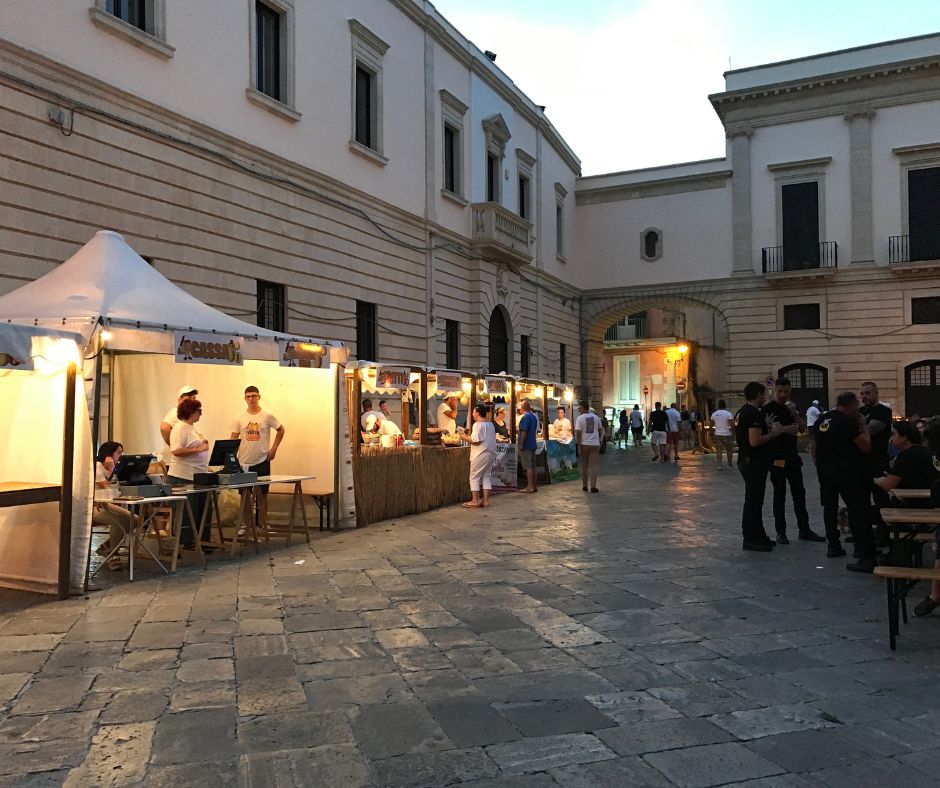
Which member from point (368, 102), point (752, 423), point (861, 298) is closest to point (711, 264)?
point (861, 298)

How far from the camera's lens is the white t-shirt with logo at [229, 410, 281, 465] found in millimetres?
8984

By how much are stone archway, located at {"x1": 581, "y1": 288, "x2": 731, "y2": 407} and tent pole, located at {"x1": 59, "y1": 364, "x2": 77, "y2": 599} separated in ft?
86.8

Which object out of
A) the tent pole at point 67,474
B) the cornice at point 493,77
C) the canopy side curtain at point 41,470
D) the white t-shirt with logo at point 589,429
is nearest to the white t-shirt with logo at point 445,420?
the white t-shirt with logo at point 589,429

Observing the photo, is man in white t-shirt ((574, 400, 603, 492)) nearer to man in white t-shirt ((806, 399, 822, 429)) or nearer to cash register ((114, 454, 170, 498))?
cash register ((114, 454, 170, 498))

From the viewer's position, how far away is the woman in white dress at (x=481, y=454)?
1144 cm

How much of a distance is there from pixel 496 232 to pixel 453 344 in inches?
134

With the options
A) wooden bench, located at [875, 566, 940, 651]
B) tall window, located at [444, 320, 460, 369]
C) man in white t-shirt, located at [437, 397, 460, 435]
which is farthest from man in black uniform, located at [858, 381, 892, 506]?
tall window, located at [444, 320, 460, 369]

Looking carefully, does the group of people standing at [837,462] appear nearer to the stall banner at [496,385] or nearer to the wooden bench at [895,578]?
the wooden bench at [895,578]

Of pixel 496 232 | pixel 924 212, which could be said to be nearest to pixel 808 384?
pixel 924 212

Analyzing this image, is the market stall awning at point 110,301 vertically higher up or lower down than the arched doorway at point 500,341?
lower down

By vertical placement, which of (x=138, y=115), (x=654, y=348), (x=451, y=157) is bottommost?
(x=654, y=348)

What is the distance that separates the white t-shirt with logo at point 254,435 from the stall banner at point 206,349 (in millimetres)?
1168

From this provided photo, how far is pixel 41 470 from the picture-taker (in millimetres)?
6359

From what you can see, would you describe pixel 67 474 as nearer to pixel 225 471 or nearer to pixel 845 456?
pixel 225 471
